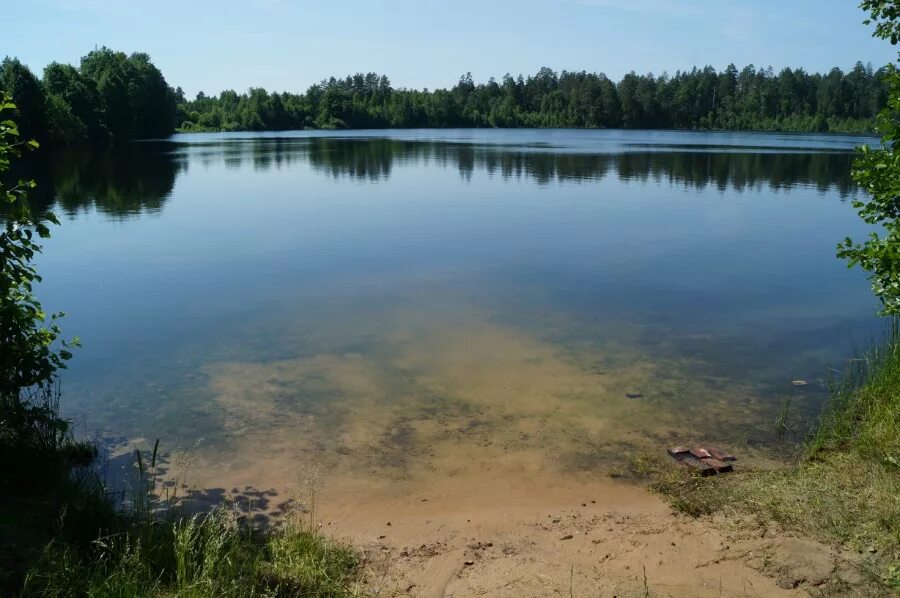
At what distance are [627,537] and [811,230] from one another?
27460 mm

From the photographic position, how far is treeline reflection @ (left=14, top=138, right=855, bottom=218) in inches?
1627

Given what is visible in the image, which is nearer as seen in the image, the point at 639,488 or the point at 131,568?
the point at 131,568

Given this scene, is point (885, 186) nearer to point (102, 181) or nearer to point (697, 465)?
point (697, 465)

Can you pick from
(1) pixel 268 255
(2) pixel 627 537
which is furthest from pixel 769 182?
(2) pixel 627 537

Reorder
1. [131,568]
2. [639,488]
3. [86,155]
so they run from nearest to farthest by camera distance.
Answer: [131,568] → [639,488] → [86,155]

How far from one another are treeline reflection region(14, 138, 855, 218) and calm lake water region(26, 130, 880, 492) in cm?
445

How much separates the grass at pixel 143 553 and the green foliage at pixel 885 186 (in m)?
7.12

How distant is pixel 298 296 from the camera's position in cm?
1847

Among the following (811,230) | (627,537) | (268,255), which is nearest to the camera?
(627,537)

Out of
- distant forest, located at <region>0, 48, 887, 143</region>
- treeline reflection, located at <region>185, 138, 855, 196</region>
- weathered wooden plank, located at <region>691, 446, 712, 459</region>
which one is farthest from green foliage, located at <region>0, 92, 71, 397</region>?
distant forest, located at <region>0, 48, 887, 143</region>

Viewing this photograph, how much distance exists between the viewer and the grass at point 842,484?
20.7ft

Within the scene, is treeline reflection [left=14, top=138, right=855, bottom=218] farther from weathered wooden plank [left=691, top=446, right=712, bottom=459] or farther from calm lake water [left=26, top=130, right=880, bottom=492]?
weathered wooden plank [left=691, top=446, right=712, bottom=459]

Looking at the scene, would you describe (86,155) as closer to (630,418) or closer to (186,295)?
(186,295)

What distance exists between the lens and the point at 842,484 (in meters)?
7.43
